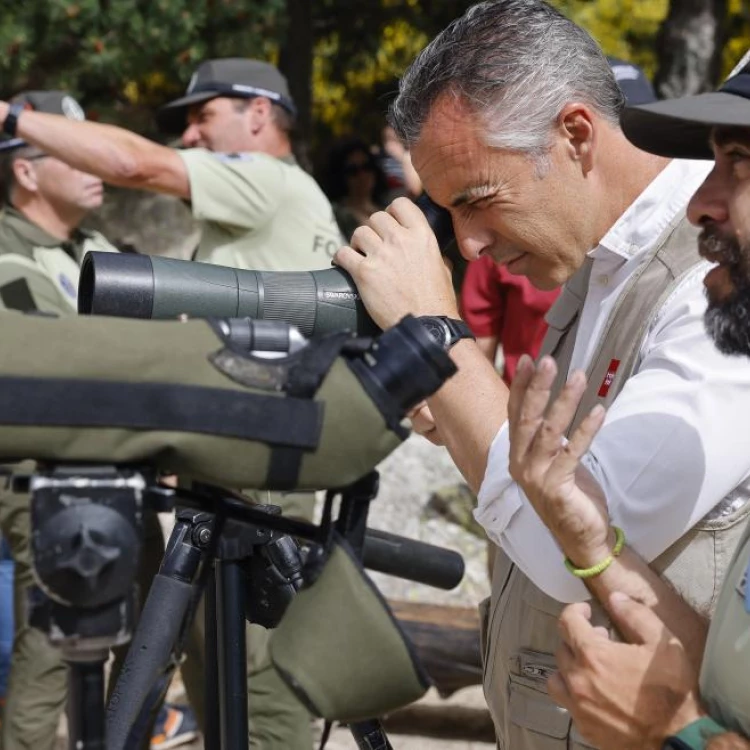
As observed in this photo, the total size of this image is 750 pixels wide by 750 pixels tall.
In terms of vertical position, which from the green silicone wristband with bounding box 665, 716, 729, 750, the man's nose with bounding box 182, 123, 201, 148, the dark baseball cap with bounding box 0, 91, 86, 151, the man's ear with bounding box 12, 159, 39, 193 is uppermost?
the green silicone wristband with bounding box 665, 716, 729, 750

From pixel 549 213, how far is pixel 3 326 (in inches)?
39.8

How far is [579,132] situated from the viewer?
1.99m

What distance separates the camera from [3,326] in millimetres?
1220

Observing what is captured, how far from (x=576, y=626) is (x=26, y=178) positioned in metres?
2.86

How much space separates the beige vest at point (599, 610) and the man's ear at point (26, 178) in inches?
92.3

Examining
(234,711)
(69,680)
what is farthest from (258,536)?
(69,680)

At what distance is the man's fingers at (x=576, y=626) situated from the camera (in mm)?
1583

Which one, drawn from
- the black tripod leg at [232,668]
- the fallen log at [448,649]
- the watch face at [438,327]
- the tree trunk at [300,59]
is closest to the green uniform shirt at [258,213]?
the fallen log at [448,649]

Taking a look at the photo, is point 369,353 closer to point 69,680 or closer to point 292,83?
point 69,680

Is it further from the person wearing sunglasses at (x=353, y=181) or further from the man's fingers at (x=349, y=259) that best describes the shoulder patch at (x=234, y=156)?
the person wearing sunglasses at (x=353, y=181)

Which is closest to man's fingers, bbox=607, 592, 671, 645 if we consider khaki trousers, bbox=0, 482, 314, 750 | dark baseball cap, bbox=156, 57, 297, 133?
khaki trousers, bbox=0, 482, 314, 750

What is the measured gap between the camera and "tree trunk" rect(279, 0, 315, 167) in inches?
285

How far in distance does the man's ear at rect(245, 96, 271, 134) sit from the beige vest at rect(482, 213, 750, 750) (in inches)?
85.4

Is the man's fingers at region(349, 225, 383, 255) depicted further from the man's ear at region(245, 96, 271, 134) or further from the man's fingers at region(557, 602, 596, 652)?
the man's ear at region(245, 96, 271, 134)
